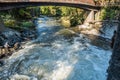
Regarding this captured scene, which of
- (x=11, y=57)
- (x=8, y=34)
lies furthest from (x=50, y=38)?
(x=11, y=57)

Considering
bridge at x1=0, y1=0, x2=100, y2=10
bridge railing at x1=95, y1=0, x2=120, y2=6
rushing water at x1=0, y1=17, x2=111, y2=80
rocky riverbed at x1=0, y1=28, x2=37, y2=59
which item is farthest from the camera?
bridge railing at x1=95, y1=0, x2=120, y2=6

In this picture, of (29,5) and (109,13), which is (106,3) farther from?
(29,5)

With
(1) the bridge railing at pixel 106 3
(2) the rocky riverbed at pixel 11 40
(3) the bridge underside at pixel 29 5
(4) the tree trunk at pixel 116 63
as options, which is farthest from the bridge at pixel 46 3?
(4) the tree trunk at pixel 116 63

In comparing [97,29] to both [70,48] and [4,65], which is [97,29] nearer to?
[70,48]

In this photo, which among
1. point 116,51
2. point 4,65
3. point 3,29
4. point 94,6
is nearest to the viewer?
point 116,51

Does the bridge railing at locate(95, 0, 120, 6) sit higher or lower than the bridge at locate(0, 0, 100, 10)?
lower

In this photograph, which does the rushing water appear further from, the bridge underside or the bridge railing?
the bridge railing

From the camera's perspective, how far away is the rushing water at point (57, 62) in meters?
18.1

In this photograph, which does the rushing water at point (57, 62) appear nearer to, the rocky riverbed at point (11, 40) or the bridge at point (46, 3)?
the rocky riverbed at point (11, 40)

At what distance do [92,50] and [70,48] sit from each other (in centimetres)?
258

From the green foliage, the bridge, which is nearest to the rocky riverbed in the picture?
the bridge

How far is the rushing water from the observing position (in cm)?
1814

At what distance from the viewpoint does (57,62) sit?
2116cm

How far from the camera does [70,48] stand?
26344 millimetres
